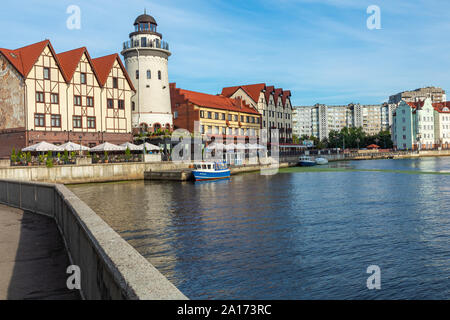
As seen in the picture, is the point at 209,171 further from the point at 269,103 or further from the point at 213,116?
the point at 269,103

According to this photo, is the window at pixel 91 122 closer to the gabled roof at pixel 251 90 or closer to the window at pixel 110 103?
the window at pixel 110 103

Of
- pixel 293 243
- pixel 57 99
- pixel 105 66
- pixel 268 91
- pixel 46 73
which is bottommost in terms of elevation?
pixel 293 243

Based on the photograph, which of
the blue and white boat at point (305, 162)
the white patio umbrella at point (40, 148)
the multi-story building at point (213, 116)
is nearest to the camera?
the white patio umbrella at point (40, 148)

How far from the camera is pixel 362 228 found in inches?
890

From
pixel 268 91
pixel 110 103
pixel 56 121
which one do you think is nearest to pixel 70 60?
pixel 110 103

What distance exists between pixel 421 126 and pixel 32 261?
16380 centimetres

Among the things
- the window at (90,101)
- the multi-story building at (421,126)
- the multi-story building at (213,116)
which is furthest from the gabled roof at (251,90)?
the multi-story building at (421,126)

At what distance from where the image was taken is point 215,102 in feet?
294

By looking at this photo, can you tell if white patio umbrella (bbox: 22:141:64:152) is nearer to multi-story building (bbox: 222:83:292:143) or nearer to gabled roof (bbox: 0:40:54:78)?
gabled roof (bbox: 0:40:54:78)

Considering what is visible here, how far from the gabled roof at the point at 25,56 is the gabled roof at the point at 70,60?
11.5 ft

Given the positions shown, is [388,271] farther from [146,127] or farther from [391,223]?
[146,127]

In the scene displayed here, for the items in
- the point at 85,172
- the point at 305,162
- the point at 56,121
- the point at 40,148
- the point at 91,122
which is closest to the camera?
the point at 40,148

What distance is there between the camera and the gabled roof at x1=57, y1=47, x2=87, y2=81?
59234 millimetres

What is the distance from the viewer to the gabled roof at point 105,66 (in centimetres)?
6394
